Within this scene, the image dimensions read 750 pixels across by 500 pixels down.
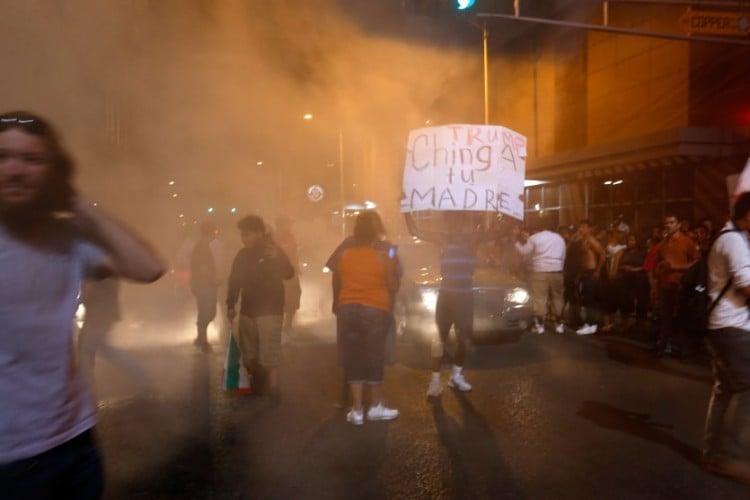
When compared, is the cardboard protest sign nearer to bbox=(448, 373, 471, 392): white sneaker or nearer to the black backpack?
bbox=(448, 373, 471, 392): white sneaker

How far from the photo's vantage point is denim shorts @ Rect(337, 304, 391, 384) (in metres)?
4.52

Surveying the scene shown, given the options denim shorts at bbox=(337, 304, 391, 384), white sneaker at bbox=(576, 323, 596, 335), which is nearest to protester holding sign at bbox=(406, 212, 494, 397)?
denim shorts at bbox=(337, 304, 391, 384)

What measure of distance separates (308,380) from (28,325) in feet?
14.7

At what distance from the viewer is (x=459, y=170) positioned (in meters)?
5.29

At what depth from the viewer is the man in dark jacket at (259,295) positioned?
203 inches

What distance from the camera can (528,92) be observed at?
54.5 ft

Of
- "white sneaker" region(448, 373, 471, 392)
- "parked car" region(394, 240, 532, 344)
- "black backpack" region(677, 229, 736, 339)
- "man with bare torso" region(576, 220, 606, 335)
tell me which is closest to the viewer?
"black backpack" region(677, 229, 736, 339)

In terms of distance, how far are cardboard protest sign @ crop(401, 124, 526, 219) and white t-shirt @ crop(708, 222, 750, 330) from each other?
6.40 ft

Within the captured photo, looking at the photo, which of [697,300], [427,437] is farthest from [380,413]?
[697,300]

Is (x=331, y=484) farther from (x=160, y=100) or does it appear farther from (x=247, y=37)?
(x=247, y=37)

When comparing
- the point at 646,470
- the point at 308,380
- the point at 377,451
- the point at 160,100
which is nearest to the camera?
the point at 160,100

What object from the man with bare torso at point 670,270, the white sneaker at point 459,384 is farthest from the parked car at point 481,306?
the white sneaker at point 459,384

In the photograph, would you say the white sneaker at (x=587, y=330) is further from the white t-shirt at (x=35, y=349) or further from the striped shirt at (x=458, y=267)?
the white t-shirt at (x=35, y=349)

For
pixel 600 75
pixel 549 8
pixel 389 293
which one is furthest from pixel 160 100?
pixel 600 75
